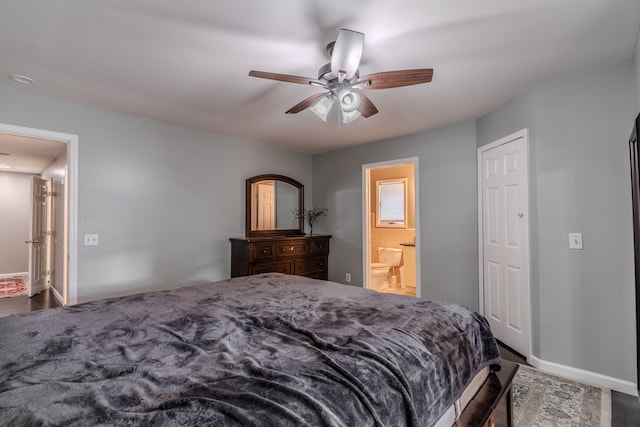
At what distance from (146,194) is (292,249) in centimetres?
195

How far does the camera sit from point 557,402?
214cm

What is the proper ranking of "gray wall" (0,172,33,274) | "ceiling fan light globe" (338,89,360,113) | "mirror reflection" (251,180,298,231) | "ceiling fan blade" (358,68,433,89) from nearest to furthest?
"ceiling fan blade" (358,68,433,89), "ceiling fan light globe" (338,89,360,113), "mirror reflection" (251,180,298,231), "gray wall" (0,172,33,274)

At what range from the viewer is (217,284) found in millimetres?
2385

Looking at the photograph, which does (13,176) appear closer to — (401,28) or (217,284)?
(217,284)

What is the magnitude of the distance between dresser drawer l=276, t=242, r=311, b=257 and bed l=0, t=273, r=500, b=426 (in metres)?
2.34

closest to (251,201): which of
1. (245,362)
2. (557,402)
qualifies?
(245,362)

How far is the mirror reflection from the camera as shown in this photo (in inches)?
174

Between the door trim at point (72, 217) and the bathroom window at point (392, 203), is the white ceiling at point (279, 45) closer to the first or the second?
the door trim at point (72, 217)

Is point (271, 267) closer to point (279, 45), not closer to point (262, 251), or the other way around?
point (262, 251)

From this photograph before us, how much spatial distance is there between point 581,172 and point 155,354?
304 centimetres

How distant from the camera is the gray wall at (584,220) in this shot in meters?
2.27

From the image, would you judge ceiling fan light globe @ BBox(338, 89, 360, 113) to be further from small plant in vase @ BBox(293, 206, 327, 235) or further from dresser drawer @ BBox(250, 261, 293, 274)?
small plant in vase @ BBox(293, 206, 327, 235)

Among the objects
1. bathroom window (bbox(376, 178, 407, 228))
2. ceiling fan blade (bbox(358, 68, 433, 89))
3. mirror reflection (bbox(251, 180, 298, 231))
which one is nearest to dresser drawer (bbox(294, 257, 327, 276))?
mirror reflection (bbox(251, 180, 298, 231))

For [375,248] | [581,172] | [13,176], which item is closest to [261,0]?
[581,172]
